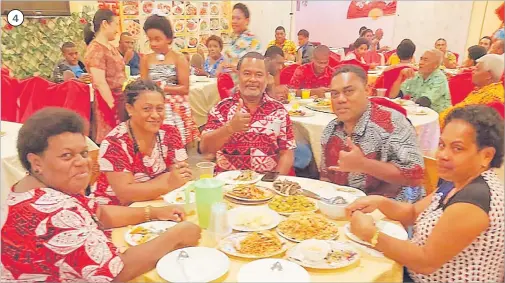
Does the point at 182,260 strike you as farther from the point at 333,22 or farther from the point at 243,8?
the point at 333,22

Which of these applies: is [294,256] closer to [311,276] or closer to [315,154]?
[311,276]

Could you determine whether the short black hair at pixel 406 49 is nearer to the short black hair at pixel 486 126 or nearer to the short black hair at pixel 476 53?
the short black hair at pixel 476 53

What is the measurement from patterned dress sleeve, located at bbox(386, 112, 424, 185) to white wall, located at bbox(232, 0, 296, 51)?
6434mm

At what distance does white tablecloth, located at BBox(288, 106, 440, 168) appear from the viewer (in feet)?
9.68

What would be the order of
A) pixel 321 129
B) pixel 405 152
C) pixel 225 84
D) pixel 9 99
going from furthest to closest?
1. pixel 225 84
2. pixel 9 99
3. pixel 321 129
4. pixel 405 152

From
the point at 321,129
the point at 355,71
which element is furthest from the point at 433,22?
the point at 355,71

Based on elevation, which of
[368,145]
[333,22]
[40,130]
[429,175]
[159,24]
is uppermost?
[333,22]

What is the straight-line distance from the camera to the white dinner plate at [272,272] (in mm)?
1094

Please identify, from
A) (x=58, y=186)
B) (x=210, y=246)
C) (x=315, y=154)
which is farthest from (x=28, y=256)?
(x=315, y=154)

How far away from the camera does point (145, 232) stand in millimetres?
1360

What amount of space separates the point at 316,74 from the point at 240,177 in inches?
104

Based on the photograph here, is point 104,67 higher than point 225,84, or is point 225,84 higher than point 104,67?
point 104,67

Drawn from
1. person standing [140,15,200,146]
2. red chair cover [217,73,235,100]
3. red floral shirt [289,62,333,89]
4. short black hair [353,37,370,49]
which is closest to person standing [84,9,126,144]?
person standing [140,15,200,146]

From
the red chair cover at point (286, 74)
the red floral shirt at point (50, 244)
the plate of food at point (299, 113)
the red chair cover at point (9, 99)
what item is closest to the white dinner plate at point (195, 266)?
the red floral shirt at point (50, 244)
